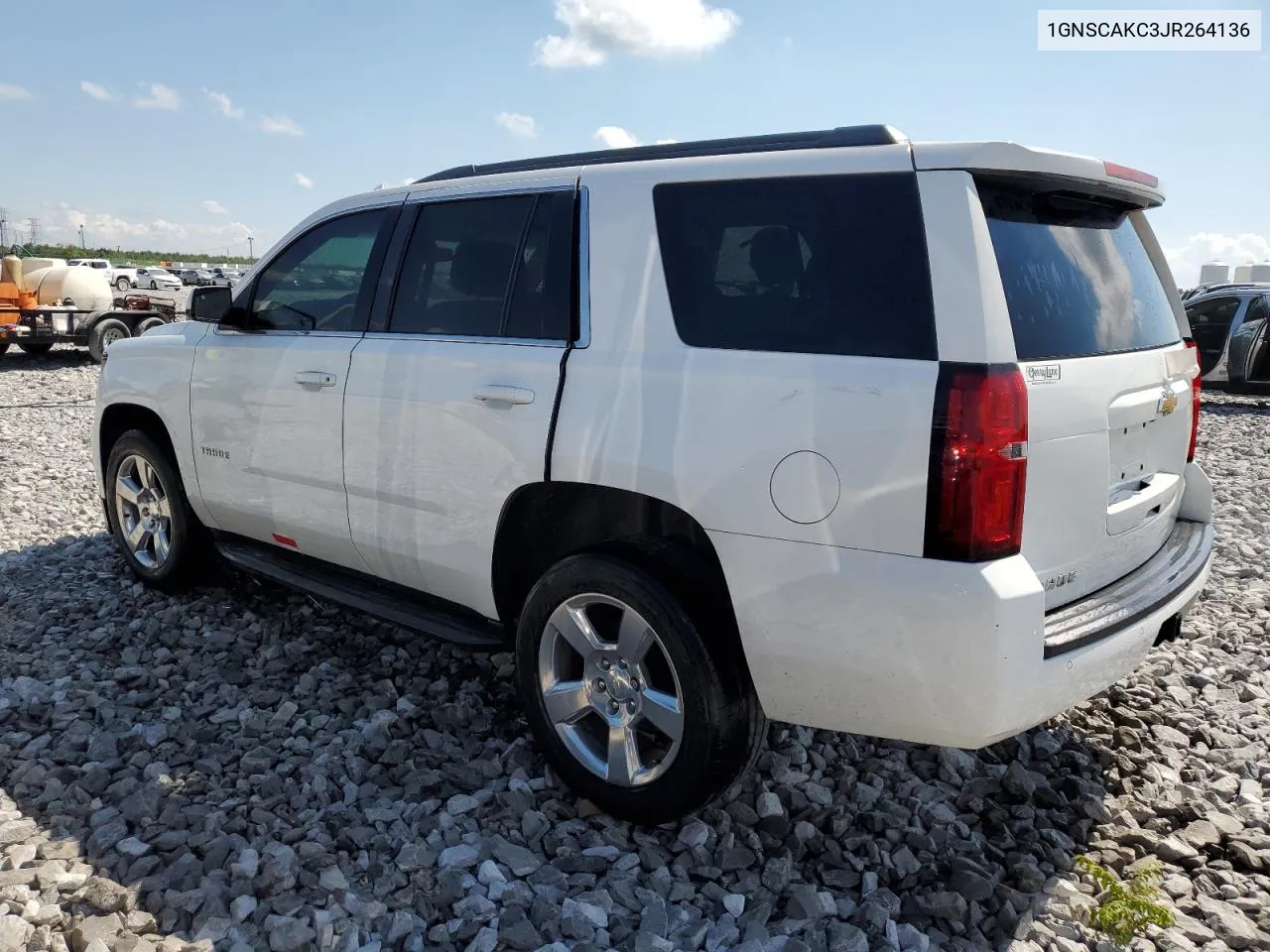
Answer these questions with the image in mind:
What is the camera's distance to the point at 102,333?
51.8ft

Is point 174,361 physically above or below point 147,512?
above

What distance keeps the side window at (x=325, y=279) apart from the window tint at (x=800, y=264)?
1.45 m

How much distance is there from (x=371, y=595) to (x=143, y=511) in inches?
78.4

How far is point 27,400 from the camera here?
499 inches

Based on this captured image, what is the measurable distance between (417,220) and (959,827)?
9.35 ft

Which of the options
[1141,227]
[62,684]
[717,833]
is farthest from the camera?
[62,684]

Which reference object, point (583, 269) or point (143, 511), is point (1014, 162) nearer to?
point (583, 269)

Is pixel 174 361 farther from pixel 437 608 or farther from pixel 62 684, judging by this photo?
pixel 437 608

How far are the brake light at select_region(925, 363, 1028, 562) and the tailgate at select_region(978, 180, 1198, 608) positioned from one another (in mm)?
78

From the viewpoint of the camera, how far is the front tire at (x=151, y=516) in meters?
4.79

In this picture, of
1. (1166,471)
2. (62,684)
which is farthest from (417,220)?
(1166,471)

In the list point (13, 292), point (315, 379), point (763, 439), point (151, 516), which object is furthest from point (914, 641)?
point (13, 292)

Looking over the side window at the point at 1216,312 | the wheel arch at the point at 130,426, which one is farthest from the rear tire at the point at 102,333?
the side window at the point at 1216,312

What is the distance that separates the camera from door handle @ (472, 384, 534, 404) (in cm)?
310
